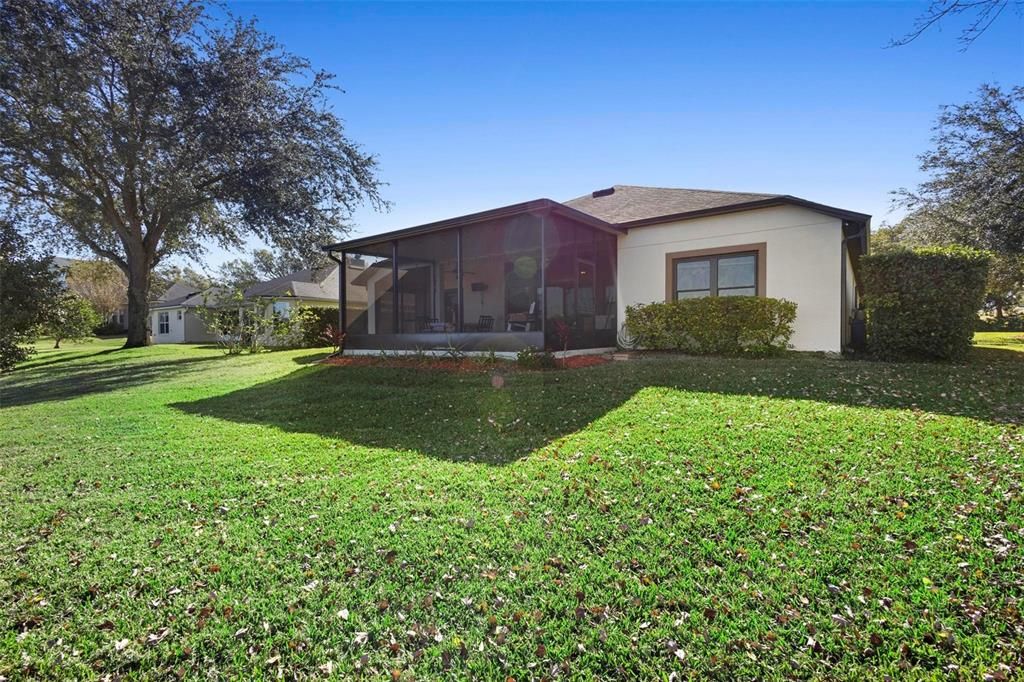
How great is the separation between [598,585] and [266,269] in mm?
64962

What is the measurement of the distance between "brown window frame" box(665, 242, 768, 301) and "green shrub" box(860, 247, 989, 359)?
6.36ft

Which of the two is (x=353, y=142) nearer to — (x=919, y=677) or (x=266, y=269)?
(x=919, y=677)

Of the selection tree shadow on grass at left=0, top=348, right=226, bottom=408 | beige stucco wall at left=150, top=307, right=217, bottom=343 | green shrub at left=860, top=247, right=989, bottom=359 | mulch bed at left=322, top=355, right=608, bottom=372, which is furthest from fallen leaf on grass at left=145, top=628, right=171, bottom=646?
beige stucco wall at left=150, top=307, right=217, bottom=343

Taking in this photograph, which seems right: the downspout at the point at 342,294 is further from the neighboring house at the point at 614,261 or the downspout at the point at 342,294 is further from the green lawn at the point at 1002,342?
the green lawn at the point at 1002,342

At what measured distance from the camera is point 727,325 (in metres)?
10.2

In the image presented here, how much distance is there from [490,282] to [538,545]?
14.0 meters

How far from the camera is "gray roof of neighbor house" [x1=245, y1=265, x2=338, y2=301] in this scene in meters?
25.2

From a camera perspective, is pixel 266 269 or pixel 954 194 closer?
pixel 954 194


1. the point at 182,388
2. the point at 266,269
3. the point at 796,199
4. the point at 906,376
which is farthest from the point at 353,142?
the point at 266,269

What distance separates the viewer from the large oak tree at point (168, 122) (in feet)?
49.7

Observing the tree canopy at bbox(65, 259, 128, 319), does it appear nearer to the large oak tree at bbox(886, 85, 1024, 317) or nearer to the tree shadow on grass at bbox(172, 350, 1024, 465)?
the tree shadow on grass at bbox(172, 350, 1024, 465)

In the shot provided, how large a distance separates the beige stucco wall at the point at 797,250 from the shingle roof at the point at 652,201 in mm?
441

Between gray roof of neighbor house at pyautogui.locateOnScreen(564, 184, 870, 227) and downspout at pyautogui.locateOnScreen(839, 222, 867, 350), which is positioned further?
gray roof of neighbor house at pyautogui.locateOnScreen(564, 184, 870, 227)

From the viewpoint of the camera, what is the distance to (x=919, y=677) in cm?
203
